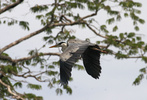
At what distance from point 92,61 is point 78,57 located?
1.32 meters

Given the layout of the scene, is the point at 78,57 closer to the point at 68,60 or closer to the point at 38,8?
the point at 68,60

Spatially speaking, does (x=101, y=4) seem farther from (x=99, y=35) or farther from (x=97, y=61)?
(x=97, y=61)

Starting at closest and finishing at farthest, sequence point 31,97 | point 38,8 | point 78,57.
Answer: point 78,57
point 31,97
point 38,8

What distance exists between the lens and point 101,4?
13219 millimetres

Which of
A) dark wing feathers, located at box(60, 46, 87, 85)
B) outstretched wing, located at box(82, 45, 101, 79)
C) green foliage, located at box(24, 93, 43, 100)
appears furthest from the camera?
green foliage, located at box(24, 93, 43, 100)

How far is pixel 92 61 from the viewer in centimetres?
862

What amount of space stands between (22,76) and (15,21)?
189cm

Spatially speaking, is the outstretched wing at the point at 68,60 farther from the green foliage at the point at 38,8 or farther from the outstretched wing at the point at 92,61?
the green foliage at the point at 38,8

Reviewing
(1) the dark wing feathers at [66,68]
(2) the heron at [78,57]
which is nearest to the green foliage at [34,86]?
(2) the heron at [78,57]

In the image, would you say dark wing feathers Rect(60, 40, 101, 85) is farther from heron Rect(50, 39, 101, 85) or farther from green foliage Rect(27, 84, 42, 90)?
green foliage Rect(27, 84, 42, 90)

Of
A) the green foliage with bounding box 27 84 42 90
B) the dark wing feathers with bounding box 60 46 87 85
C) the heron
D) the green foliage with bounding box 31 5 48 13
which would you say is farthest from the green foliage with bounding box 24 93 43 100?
the dark wing feathers with bounding box 60 46 87 85

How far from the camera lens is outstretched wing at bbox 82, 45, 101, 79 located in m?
8.56

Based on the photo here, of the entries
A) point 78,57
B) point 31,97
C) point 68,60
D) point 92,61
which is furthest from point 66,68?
point 31,97

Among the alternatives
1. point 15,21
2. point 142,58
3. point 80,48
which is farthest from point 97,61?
point 15,21
